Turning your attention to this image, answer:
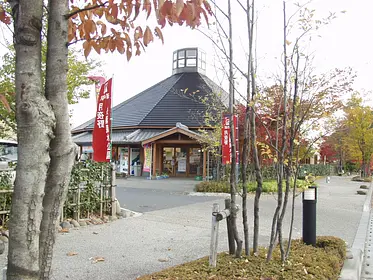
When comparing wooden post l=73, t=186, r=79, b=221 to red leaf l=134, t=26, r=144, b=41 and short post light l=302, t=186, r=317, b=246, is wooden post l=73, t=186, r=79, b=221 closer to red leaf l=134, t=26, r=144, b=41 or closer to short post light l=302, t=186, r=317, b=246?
short post light l=302, t=186, r=317, b=246

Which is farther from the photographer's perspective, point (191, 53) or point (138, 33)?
point (191, 53)

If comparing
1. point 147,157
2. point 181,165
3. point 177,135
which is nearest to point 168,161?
point 181,165

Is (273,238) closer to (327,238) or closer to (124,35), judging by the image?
(327,238)

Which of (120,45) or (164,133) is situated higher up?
(164,133)

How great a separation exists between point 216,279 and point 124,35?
7.62 feet

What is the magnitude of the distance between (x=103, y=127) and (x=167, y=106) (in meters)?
17.2

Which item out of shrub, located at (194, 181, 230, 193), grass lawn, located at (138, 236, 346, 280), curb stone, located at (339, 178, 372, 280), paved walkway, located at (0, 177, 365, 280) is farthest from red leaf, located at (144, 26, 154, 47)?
shrub, located at (194, 181, 230, 193)

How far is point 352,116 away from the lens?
96.6 ft

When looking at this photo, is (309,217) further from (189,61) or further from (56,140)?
(189,61)

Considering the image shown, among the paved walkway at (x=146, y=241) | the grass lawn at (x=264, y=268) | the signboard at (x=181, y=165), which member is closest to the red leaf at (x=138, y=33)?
the grass lawn at (x=264, y=268)

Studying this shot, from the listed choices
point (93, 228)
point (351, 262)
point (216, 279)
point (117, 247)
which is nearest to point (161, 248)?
point (117, 247)

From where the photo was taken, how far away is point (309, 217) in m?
4.73

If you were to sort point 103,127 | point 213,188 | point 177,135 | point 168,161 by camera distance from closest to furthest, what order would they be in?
point 103,127
point 213,188
point 177,135
point 168,161

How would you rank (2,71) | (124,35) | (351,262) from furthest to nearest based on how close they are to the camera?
(2,71) < (351,262) < (124,35)
